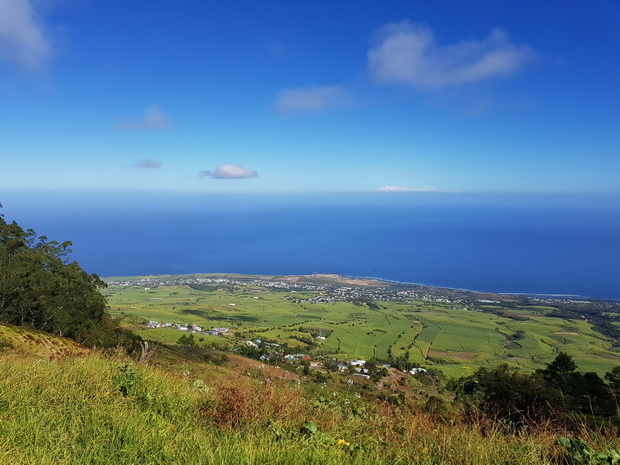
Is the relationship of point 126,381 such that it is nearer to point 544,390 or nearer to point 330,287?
point 544,390

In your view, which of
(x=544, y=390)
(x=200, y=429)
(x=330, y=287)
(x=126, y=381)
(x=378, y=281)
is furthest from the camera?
(x=378, y=281)

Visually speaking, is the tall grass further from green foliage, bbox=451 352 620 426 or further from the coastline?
the coastline

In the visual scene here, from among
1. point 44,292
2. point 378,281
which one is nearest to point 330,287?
point 378,281

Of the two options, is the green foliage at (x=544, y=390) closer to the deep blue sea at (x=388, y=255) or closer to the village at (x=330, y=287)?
the village at (x=330, y=287)

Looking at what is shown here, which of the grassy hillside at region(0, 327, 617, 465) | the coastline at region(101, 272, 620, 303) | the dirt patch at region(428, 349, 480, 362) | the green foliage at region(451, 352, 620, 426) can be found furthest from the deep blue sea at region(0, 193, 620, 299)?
the grassy hillside at region(0, 327, 617, 465)

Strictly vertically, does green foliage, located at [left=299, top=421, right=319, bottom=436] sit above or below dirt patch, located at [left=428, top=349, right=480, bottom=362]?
above

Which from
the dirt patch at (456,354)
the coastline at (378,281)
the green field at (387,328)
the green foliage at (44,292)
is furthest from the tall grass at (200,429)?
the coastline at (378,281)
